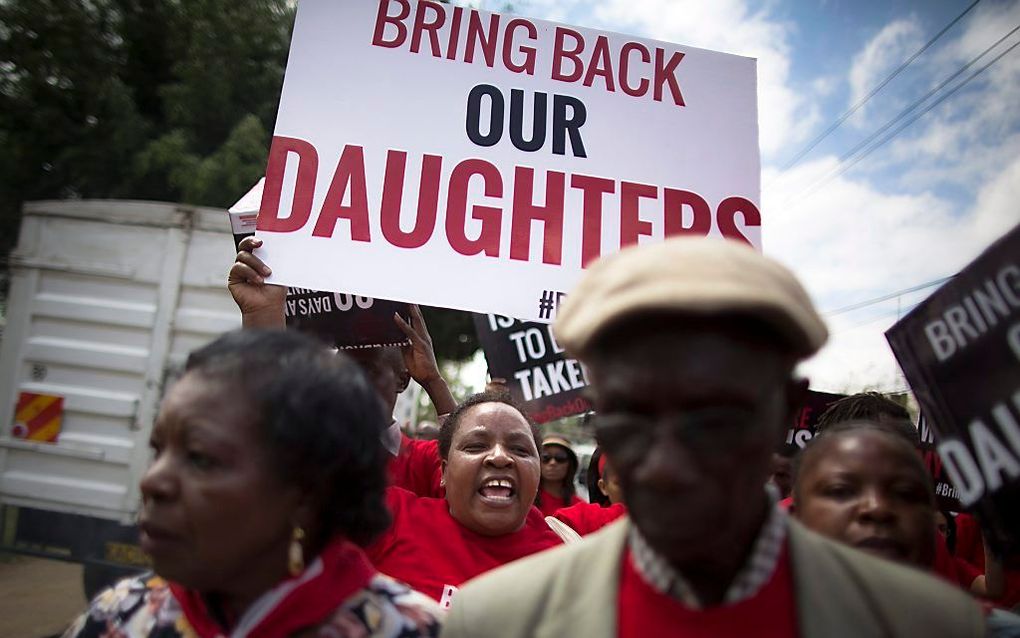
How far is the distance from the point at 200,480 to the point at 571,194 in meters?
1.76

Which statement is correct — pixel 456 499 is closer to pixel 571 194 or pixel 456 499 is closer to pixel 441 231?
pixel 441 231

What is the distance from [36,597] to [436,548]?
450 cm

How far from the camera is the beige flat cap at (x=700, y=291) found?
94cm

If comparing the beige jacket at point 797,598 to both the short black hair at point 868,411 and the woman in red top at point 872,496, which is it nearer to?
the woman in red top at point 872,496

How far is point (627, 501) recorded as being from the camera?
1047 millimetres

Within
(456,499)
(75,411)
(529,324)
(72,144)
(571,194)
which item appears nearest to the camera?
(456,499)

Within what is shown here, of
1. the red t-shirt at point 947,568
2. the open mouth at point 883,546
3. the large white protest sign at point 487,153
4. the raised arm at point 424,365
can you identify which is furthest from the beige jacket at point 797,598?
the raised arm at point 424,365

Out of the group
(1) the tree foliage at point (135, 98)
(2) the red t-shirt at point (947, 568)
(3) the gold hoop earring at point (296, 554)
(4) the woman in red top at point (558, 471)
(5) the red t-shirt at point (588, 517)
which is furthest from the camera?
(1) the tree foliage at point (135, 98)

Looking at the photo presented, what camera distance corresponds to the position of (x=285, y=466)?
1.31m

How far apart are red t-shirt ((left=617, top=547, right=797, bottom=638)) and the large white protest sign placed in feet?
4.87

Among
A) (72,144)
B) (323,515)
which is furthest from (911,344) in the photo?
(72,144)

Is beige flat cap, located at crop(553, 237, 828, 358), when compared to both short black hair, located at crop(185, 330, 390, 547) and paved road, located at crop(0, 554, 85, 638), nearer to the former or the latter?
short black hair, located at crop(185, 330, 390, 547)

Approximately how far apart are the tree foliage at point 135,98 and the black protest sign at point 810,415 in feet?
23.6

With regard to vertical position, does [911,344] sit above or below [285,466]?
above
